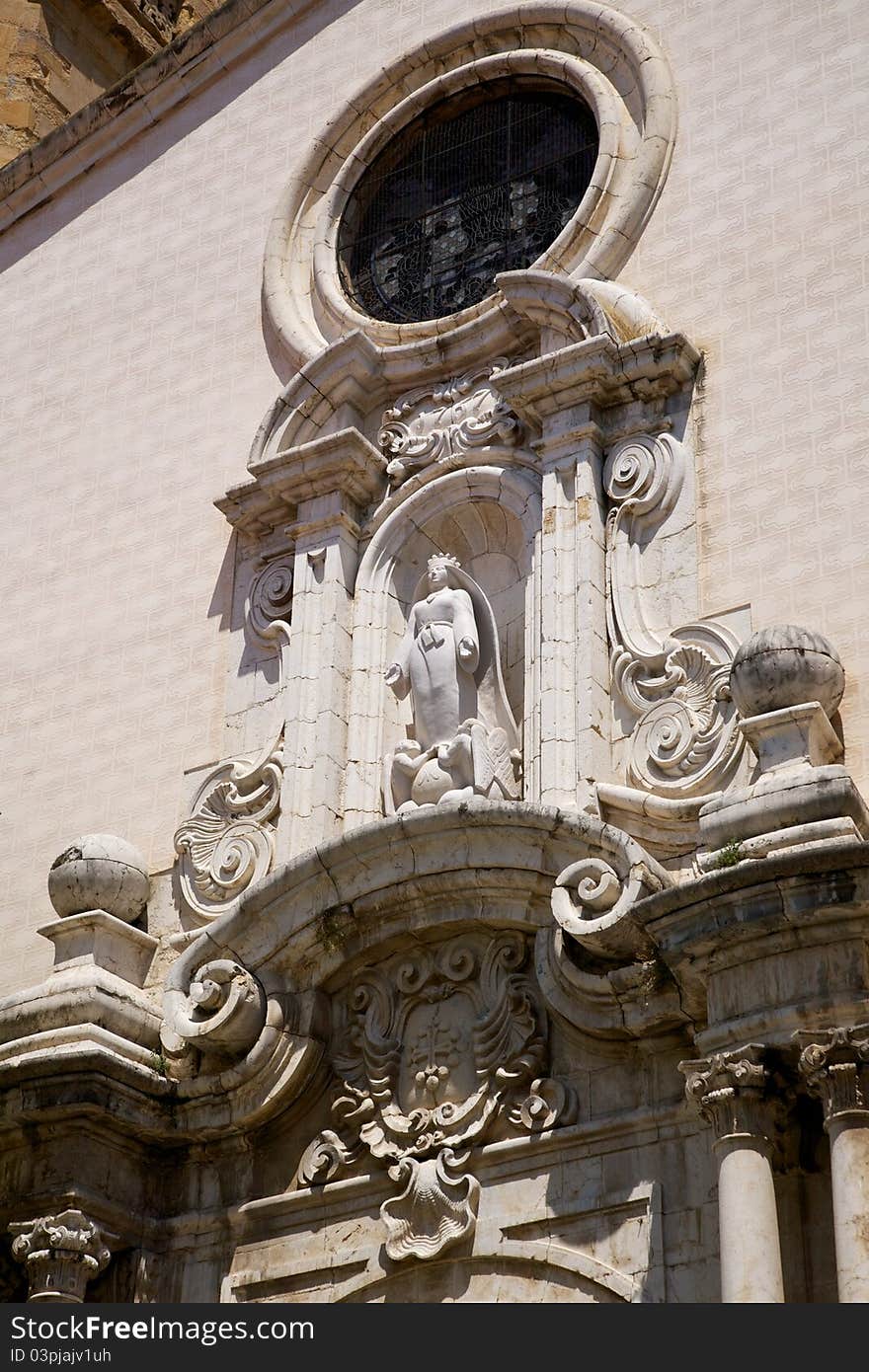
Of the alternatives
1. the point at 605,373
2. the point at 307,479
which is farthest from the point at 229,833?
the point at 605,373

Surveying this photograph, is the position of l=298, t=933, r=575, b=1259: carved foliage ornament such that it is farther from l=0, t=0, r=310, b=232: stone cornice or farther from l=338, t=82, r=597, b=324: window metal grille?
l=0, t=0, r=310, b=232: stone cornice

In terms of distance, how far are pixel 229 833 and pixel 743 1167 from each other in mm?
4077

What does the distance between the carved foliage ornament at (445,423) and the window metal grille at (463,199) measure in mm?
667

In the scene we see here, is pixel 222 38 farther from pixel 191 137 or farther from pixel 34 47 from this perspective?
pixel 34 47

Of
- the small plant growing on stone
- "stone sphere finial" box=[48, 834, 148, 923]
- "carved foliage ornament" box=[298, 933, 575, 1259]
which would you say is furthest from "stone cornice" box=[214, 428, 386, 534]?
the small plant growing on stone

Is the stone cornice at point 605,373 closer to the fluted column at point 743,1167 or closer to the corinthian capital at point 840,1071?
the fluted column at point 743,1167

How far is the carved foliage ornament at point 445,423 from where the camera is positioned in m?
Result: 12.3

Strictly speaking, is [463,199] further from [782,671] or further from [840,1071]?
[840,1071]

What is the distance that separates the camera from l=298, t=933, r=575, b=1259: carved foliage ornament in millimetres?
10266

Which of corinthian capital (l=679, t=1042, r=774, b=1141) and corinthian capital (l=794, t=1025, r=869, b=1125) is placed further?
corinthian capital (l=679, t=1042, r=774, b=1141)

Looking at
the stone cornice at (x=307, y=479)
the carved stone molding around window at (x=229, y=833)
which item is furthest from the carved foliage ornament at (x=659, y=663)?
the carved stone molding around window at (x=229, y=833)

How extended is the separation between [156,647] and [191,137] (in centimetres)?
392

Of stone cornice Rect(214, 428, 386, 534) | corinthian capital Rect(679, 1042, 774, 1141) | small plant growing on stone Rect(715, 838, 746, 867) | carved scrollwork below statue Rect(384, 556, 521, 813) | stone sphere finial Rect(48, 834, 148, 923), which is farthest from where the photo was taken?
stone cornice Rect(214, 428, 386, 534)

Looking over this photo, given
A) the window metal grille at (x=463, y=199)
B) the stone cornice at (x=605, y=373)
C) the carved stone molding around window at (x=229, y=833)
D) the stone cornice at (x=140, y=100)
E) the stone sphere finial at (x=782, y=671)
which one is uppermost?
the stone cornice at (x=140, y=100)
